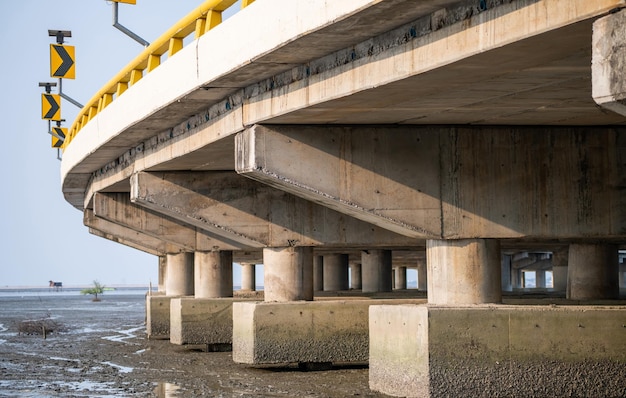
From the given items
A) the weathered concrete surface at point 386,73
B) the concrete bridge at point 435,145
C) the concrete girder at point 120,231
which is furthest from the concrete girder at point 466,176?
the concrete girder at point 120,231

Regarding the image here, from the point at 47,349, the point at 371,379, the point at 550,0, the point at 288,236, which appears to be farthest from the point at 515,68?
the point at 47,349

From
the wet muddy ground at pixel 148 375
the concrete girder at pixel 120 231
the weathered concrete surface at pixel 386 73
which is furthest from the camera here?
the concrete girder at pixel 120 231

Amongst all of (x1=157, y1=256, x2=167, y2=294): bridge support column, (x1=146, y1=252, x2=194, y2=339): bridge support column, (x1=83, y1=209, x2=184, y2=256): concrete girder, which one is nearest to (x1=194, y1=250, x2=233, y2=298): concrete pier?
(x1=146, y1=252, x2=194, y2=339): bridge support column

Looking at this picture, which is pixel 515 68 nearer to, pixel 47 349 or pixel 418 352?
pixel 418 352

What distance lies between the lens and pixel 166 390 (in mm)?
20375

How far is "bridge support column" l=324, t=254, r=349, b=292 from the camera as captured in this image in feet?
158

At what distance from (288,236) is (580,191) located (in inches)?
353

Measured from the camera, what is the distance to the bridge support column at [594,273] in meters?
20.9

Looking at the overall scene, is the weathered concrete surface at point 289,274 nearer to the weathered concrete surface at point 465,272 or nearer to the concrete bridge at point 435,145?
the concrete bridge at point 435,145

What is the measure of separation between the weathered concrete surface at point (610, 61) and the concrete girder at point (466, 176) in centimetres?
804

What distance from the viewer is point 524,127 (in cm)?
1720

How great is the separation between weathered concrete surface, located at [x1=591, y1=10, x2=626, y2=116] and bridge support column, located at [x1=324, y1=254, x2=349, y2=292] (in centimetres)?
3930

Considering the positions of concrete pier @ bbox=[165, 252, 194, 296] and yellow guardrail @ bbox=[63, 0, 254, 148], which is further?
concrete pier @ bbox=[165, 252, 194, 296]

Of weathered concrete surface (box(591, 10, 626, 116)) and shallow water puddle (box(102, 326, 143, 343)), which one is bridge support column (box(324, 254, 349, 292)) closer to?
shallow water puddle (box(102, 326, 143, 343))
